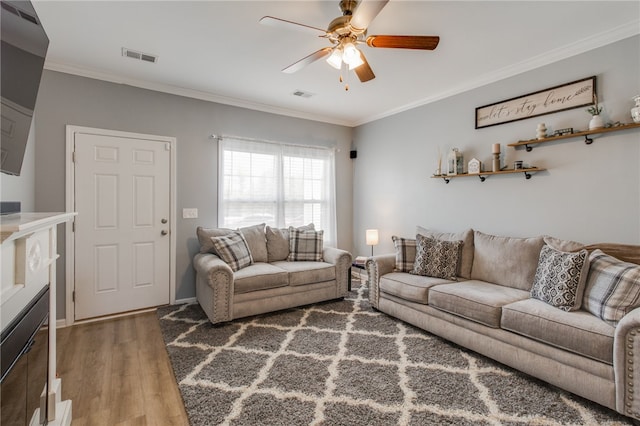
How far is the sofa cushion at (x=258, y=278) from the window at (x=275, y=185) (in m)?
0.98

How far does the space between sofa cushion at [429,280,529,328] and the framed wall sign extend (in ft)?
5.63

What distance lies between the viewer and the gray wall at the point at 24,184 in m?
2.27

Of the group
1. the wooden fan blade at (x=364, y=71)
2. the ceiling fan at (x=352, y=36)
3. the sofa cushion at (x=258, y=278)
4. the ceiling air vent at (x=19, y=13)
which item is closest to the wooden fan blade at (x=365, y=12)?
the ceiling fan at (x=352, y=36)

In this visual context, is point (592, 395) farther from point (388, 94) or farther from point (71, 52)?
point (71, 52)

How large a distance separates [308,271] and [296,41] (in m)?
2.35

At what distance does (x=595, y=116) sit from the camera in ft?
8.40

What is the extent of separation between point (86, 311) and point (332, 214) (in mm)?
3358

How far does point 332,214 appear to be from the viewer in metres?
5.01

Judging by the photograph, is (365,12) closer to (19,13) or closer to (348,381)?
(19,13)

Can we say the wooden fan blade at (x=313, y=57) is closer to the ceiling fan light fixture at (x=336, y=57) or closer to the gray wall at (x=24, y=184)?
the ceiling fan light fixture at (x=336, y=57)

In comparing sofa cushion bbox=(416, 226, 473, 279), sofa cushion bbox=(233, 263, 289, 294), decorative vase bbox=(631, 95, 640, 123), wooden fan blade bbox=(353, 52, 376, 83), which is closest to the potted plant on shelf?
decorative vase bbox=(631, 95, 640, 123)

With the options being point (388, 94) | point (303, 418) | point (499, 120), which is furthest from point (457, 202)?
point (303, 418)

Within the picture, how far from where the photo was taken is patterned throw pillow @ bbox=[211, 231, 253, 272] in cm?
337

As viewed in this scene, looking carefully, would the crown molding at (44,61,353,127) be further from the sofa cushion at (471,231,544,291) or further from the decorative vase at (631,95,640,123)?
the decorative vase at (631,95,640,123)
